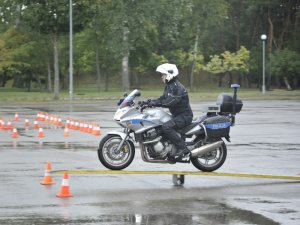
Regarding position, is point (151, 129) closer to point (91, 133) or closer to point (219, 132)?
point (219, 132)

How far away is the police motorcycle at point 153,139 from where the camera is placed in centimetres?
1295

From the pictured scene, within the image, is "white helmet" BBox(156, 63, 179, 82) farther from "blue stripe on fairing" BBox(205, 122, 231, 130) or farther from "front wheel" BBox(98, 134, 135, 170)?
"front wheel" BBox(98, 134, 135, 170)

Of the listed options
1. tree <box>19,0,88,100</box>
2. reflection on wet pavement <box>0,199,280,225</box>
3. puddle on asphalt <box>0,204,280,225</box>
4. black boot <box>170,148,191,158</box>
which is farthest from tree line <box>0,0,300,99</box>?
puddle on asphalt <box>0,204,280,225</box>

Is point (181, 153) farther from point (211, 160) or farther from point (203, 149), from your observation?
point (211, 160)

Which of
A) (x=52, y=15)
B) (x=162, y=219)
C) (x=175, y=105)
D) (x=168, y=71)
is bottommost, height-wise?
(x=162, y=219)

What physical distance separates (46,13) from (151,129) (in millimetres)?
46181

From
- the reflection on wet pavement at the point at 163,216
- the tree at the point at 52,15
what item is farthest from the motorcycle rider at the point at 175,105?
the tree at the point at 52,15

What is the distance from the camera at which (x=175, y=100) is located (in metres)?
13.0

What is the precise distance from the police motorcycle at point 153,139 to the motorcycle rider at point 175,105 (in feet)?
0.43

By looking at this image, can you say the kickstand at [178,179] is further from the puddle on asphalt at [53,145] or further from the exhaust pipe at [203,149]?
the puddle on asphalt at [53,145]

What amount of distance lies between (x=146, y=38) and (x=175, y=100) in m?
62.1

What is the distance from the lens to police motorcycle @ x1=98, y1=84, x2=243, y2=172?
42.5ft

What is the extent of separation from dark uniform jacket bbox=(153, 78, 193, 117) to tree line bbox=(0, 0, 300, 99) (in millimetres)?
44006

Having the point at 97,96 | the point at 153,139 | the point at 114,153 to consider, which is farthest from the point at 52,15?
the point at 153,139
